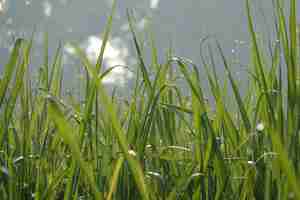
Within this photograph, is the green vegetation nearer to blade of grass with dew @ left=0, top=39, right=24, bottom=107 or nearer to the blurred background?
blade of grass with dew @ left=0, top=39, right=24, bottom=107

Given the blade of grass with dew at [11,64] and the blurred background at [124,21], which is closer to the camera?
the blade of grass with dew at [11,64]

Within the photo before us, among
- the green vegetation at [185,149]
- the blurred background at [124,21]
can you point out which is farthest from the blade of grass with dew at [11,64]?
the blurred background at [124,21]

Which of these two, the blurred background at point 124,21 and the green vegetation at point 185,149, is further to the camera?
the blurred background at point 124,21

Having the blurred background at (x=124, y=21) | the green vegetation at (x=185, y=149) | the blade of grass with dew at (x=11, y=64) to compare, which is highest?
the blurred background at (x=124, y=21)

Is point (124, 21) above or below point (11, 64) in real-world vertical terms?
above

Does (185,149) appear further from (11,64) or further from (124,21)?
(124,21)

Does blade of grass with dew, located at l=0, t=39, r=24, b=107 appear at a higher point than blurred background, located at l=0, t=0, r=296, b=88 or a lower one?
lower

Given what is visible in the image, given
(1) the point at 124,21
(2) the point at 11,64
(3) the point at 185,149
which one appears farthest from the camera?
(1) the point at 124,21

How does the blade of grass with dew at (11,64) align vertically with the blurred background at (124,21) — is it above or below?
below

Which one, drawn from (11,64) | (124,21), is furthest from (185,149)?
(124,21)

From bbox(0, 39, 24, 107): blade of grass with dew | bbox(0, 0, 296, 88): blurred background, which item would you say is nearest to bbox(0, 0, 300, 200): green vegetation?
bbox(0, 39, 24, 107): blade of grass with dew

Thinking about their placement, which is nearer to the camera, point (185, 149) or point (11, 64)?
point (11, 64)

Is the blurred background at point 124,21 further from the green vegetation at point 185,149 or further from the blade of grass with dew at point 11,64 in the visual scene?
the blade of grass with dew at point 11,64

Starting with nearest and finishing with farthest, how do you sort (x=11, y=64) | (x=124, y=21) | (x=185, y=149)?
1. (x=11, y=64)
2. (x=185, y=149)
3. (x=124, y=21)
